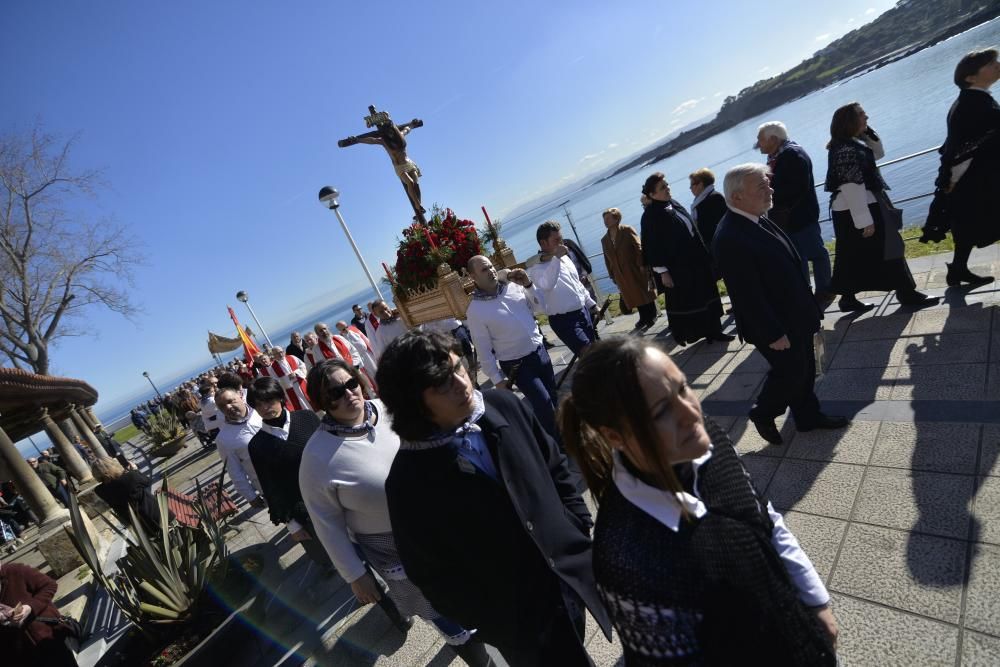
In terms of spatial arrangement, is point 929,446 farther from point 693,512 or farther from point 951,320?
point 693,512

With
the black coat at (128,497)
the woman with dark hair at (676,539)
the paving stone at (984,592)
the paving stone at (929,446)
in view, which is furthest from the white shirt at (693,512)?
the black coat at (128,497)

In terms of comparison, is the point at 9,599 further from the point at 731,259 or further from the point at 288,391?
the point at 731,259

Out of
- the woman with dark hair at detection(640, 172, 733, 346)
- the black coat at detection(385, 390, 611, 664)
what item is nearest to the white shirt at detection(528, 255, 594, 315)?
the woman with dark hair at detection(640, 172, 733, 346)

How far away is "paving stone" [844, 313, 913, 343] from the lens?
421cm

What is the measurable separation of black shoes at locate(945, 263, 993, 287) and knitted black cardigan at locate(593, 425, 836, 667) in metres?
5.01

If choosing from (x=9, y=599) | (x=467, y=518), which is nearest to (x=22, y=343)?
(x=9, y=599)

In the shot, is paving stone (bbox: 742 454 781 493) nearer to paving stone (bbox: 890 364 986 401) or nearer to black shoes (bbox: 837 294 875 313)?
paving stone (bbox: 890 364 986 401)

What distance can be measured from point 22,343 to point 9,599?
1909cm

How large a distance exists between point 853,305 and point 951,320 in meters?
0.89

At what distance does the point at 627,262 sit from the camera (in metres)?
6.46

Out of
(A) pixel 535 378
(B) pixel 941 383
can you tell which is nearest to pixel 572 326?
(A) pixel 535 378

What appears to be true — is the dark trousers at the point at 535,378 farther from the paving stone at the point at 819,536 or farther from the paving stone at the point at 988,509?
the paving stone at the point at 988,509

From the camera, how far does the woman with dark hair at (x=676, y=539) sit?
107 cm

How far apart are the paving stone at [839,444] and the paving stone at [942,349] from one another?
971 mm
